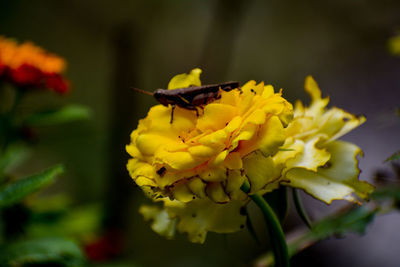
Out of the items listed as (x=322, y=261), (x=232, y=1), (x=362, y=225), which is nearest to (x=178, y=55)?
(x=232, y=1)

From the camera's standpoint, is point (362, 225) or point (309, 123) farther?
point (362, 225)

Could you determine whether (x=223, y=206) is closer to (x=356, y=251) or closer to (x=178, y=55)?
(x=356, y=251)

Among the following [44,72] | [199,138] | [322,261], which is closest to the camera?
[199,138]

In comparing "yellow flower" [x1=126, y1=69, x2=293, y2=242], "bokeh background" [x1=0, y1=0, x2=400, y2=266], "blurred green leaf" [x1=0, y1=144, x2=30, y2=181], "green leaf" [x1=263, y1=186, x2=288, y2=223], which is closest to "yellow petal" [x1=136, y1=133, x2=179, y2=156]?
"yellow flower" [x1=126, y1=69, x2=293, y2=242]

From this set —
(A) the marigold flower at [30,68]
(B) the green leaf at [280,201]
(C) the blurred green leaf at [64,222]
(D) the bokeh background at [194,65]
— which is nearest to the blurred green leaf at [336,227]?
(B) the green leaf at [280,201]

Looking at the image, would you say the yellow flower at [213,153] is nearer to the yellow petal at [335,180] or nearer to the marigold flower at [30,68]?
the yellow petal at [335,180]

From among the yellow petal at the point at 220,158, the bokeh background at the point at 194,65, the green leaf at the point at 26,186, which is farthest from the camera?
the bokeh background at the point at 194,65

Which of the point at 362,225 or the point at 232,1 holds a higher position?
the point at 232,1
